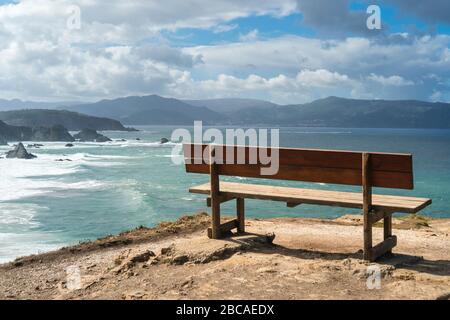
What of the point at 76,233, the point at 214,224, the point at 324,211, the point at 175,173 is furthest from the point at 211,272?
the point at 175,173

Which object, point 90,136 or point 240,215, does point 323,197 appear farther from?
point 90,136

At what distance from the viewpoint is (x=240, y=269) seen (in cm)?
705

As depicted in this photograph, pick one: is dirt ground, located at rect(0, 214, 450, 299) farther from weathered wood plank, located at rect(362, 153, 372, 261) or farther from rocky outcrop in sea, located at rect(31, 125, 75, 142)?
rocky outcrop in sea, located at rect(31, 125, 75, 142)

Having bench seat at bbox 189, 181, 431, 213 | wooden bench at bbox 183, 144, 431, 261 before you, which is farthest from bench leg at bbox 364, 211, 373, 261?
bench seat at bbox 189, 181, 431, 213

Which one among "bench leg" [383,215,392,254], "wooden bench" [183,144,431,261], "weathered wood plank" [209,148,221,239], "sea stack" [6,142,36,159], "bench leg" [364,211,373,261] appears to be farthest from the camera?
"sea stack" [6,142,36,159]

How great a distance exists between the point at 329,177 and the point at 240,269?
1775 millimetres

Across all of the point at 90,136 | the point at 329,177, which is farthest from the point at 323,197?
the point at 90,136

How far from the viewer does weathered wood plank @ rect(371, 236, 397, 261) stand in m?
7.41

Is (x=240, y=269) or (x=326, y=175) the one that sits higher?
(x=326, y=175)

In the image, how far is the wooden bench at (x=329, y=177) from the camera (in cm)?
721

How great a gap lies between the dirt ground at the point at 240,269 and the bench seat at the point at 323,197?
0.73 m

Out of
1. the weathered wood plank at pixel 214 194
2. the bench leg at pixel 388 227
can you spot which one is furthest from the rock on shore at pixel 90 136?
the bench leg at pixel 388 227

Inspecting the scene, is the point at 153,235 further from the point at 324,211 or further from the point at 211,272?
the point at 324,211

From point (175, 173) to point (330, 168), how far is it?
5032 centimetres
